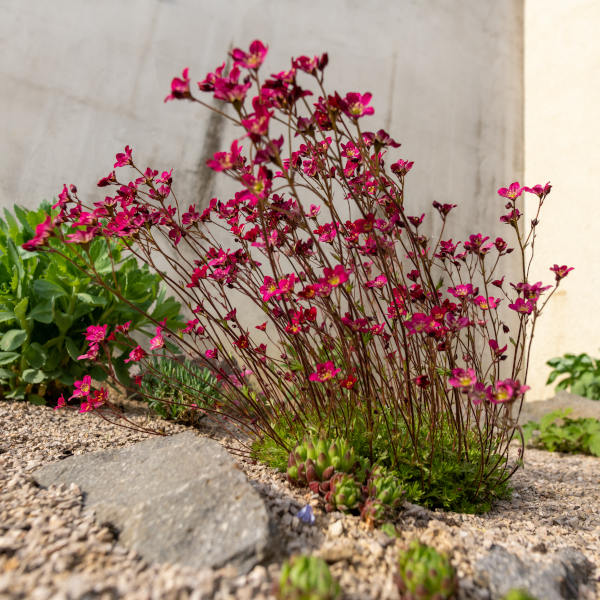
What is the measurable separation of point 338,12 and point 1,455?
4.49 meters

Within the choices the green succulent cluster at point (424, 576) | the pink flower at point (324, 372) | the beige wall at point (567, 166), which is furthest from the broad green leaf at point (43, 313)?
the beige wall at point (567, 166)

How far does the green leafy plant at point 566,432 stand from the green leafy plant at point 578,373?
0.44m

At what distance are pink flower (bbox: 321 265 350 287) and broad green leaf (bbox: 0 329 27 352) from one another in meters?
1.87

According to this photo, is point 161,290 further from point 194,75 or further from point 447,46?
point 447,46

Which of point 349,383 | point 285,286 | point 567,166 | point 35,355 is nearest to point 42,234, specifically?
point 285,286

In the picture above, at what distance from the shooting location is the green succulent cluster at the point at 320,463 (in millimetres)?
1550

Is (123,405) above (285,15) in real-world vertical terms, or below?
below

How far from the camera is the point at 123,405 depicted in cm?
301

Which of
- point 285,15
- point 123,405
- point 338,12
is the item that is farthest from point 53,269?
point 338,12

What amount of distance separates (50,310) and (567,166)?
459 cm

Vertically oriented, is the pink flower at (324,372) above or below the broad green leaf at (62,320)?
below

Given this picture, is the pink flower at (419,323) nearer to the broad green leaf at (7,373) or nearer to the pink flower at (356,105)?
the pink flower at (356,105)

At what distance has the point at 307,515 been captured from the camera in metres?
1.39

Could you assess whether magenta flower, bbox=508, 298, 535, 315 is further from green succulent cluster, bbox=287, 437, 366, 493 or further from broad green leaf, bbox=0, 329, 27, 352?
broad green leaf, bbox=0, 329, 27, 352
